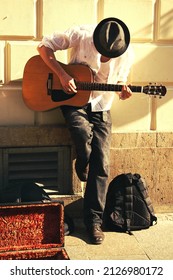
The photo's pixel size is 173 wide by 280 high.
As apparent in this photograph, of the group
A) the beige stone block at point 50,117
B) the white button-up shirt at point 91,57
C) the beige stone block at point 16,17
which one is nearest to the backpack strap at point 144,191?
the white button-up shirt at point 91,57

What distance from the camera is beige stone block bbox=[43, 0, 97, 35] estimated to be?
5.25m

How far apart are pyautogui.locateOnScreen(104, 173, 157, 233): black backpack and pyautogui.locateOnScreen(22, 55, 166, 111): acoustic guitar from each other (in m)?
0.79

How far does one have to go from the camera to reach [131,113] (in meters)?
5.57

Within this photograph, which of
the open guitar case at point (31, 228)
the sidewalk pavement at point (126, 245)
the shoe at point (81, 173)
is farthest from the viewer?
the shoe at point (81, 173)

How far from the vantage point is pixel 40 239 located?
4.60 metres

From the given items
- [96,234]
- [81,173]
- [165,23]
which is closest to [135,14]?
[165,23]

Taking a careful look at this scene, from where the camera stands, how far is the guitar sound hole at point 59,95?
5.05 meters

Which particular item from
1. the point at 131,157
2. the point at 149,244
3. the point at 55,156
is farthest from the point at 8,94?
the point at 149,244

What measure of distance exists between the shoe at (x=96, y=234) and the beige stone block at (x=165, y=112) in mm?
Answer: 1164

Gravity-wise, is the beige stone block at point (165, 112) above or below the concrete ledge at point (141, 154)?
above

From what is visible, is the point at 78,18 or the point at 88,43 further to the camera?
the point at 78,18

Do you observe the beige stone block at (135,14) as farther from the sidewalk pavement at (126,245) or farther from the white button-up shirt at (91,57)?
the sidewalk pavement at (126,245)

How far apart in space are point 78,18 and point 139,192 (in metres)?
1.60

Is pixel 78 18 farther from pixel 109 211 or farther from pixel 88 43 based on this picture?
pixel 109 211
